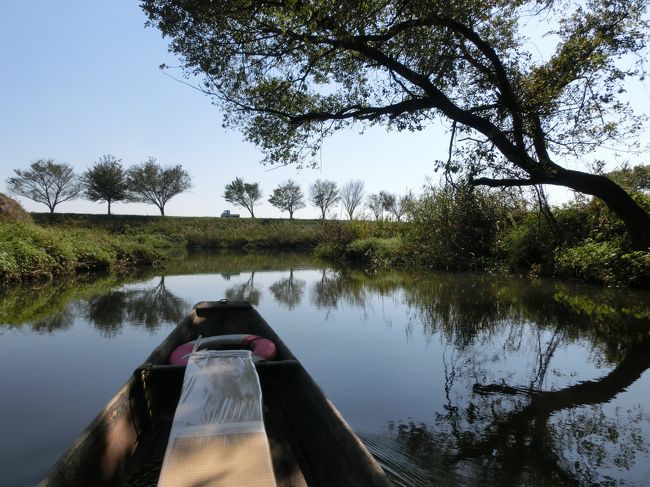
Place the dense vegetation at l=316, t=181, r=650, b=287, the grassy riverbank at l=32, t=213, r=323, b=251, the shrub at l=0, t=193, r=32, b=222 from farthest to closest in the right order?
the grassy riverbank at l=32, t=213, r=323, b=251, the shrub at l=0, t=193, r=32, b=222, the dense vegetation at l=316, t=181, r=650, b=287

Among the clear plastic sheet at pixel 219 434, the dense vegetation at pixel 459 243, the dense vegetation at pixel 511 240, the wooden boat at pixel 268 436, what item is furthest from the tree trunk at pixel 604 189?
the clear plastic sheet at pixel 219 434

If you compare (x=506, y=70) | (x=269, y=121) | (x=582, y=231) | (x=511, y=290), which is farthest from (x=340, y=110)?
(x=582, y=231)

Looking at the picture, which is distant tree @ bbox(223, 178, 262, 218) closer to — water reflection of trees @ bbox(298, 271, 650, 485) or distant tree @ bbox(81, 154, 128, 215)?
distant tree @ bbox(81, 154, 128, 215)

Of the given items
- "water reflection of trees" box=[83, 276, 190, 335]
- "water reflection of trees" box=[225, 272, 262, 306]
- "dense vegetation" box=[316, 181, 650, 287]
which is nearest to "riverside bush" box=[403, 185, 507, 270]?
"dense vegetation" box=[316, 181, 650, 287]

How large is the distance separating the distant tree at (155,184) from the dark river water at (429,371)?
40.5 metres

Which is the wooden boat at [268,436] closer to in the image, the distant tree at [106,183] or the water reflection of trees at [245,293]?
the water reflection of trees at [245,293]

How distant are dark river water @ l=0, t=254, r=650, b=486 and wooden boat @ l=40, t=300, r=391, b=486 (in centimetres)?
86

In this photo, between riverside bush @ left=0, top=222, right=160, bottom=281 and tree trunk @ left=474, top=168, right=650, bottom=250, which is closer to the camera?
tree trunk @ left=474, top=168, right=650, bottom=250

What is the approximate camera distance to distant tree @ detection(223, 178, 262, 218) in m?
61.9

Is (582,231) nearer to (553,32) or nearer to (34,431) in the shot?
(553,32)

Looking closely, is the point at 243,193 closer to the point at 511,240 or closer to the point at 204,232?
the point at 204,232

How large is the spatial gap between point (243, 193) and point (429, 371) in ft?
191

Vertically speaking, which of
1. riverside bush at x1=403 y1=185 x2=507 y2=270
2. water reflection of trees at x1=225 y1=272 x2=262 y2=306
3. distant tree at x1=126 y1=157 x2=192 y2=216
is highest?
distant tree at x1=126 y1=157 x2=192 y2=216

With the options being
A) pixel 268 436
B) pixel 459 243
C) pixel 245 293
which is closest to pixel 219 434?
pixel 268 436
